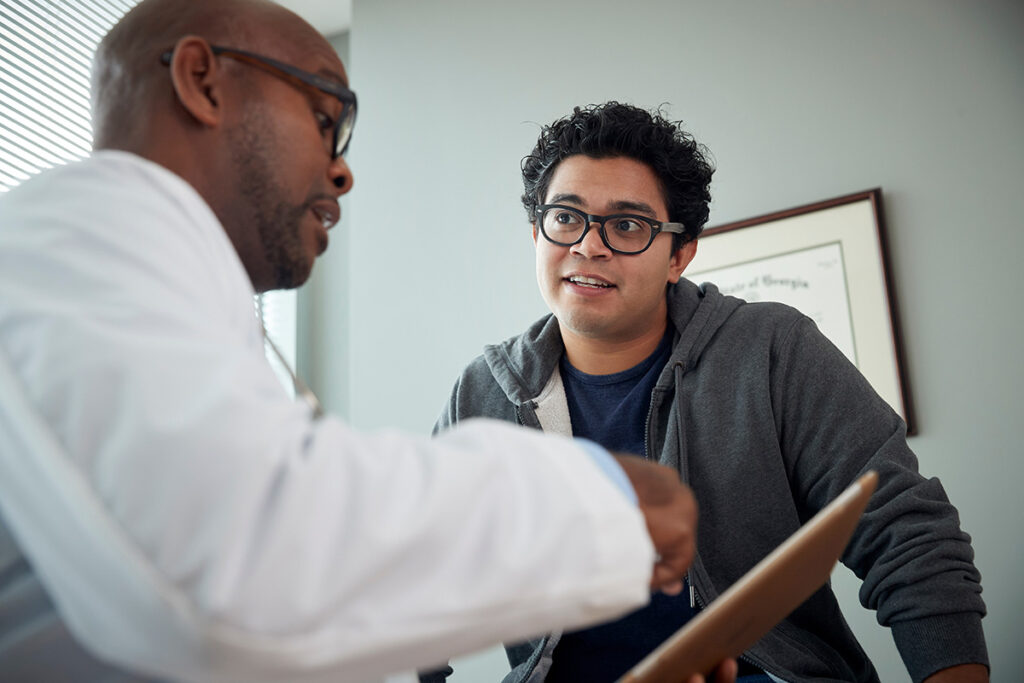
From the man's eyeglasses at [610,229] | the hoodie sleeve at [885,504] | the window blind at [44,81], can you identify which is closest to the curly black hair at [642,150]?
the man's eyeglasses at [610,229]

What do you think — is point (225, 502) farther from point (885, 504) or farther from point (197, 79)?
point (885, 504)

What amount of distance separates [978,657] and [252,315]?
1.17 m

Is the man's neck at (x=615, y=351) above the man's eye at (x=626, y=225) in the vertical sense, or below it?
below

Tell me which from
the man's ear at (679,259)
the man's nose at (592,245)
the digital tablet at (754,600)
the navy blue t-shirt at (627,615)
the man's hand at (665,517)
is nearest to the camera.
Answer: the man's hand at (665,517)

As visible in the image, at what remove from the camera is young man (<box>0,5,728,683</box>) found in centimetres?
52

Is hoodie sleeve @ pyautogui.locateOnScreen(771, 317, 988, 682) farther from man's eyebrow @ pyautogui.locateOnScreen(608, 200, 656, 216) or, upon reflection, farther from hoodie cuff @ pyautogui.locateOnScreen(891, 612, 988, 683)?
man's eyebrow @ pyautogui.locateOnScreen(608, 200, 656, 216)

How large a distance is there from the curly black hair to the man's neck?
233mm

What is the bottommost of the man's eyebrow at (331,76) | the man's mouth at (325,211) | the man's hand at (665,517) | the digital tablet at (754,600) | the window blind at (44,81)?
the digital tablet at (754,600)

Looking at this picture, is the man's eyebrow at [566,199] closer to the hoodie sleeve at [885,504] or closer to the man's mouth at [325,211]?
the hoodie sleeve at [885,504]

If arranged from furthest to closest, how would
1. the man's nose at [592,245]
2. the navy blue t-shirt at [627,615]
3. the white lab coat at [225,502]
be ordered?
1. the man's nose at [592,245]
2. the navy blue t-shirt at [627,615]
3. the white lab coat at [225,502]

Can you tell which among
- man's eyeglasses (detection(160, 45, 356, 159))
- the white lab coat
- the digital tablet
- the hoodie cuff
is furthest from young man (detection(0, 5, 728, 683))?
the hoodie cuff

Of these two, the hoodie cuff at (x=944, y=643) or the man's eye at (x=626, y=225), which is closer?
the hoodie cuff at (x=944, y=643)

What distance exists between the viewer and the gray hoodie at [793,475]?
132cm

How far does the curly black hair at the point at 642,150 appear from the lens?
72.7 inches
